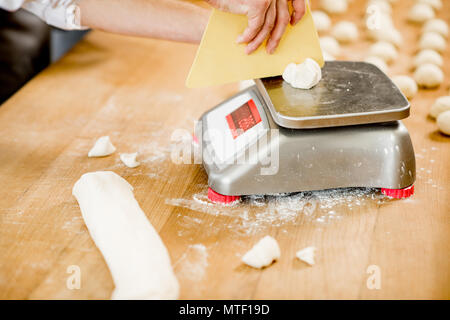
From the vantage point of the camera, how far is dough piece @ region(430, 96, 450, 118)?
4.98ft

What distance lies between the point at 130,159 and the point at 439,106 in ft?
3.02

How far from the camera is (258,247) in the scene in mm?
1025

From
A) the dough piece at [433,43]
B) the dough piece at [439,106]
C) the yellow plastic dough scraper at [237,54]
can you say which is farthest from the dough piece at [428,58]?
the yellow plastic dough scraper at [237,54]

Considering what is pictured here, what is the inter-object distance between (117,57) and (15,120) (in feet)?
1.76

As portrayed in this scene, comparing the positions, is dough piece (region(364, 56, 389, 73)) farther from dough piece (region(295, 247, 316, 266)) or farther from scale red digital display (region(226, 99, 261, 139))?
dough piece (region(295, 247, 316, 266))

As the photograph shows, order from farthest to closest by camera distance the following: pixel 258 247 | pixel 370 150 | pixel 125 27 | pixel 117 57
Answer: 1. pixel 117 57
2. pixel 125 27
3. pixel 370 150
4. pixel 258 247

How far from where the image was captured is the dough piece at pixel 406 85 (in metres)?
1.64

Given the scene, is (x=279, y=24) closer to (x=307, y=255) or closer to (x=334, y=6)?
(x=307, y=255)

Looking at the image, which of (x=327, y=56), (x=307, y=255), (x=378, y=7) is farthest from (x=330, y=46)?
(x=307, y=255)

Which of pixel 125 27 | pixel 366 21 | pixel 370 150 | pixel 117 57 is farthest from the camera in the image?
pixel 366 21

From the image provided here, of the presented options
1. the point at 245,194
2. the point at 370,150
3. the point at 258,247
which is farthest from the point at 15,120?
the point at 370,150

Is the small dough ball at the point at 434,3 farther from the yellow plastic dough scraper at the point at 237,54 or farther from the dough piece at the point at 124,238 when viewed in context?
the dough piece at the point at 124,238

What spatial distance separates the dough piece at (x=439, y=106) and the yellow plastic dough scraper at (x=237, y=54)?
47 centimetres
